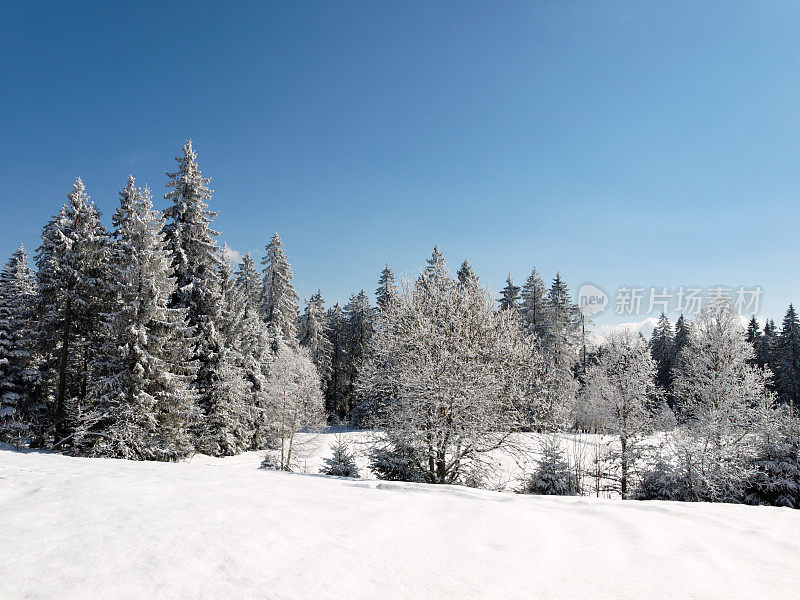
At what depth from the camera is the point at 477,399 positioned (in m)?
12.6

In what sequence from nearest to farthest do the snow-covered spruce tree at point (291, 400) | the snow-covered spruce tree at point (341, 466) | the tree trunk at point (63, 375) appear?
the snow-covered spruce tree at point (341, 466) → the tree trunk at point (63, 375) → the snow-covered spruce tree at point (291, 400)

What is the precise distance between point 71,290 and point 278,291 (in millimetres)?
17555

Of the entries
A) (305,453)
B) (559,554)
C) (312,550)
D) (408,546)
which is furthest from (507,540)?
(305,453)

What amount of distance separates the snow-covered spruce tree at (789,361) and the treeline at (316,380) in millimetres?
32281

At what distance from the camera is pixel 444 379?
12461 millimetres

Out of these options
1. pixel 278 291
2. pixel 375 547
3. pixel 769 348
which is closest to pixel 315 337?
pixel 278 291

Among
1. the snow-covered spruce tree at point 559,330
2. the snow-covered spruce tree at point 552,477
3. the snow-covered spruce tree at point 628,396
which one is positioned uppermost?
the snow-covered spruce tree at point 559,330

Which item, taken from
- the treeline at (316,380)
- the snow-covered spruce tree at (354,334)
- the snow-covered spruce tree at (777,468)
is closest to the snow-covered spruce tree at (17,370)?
the treeline at (316,380)


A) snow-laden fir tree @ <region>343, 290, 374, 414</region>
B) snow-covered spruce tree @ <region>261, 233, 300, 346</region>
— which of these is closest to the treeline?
snow-covered spruce tree @ <region>261, 233, 300, 346</region>

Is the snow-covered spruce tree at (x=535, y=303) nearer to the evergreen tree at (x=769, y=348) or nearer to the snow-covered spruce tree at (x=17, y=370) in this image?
the evergreen tree at (x=769, y=348)

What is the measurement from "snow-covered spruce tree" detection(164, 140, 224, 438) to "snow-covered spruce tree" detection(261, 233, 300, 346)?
12.5 metres

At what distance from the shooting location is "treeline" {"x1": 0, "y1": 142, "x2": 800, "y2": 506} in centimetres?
1345

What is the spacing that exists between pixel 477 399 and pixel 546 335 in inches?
1235

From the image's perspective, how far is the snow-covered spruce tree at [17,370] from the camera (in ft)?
74.3
